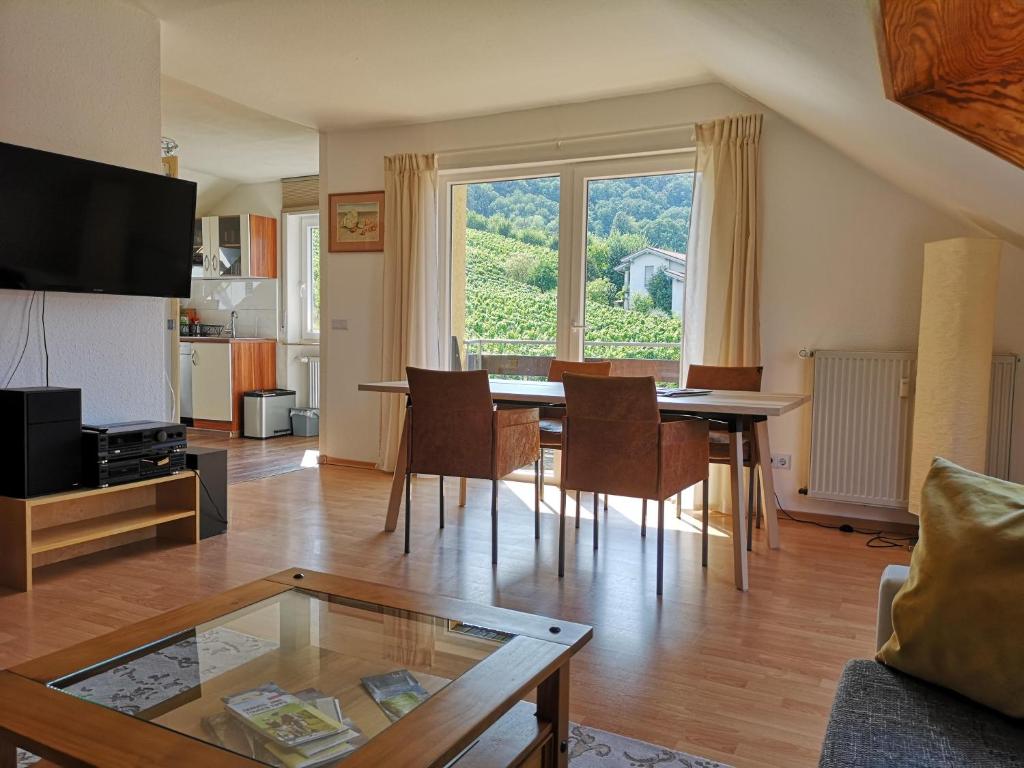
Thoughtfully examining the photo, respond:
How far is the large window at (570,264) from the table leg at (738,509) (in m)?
1.61

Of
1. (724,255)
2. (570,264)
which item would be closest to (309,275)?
(570,264)

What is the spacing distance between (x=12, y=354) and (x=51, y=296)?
12.1 inches

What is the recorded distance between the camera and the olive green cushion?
4.17ft

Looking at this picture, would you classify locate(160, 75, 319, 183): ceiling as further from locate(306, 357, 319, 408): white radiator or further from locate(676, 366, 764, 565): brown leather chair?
locate(676, 366, 764, 565): brown leather chair

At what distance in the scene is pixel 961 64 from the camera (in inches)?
64.0

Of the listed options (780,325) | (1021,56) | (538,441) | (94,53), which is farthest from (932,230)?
(94,53)

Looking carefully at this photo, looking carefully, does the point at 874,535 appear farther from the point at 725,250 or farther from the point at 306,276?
the point at 306,276

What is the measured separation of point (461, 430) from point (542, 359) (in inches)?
73.6

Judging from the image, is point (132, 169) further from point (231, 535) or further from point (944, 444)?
point (944, 444)

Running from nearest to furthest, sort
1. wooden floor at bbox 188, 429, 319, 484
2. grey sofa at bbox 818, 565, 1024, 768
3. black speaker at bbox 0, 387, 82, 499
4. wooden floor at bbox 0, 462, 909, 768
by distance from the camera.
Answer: grey sofa at bbox 818, 565, 1024, 768 → wooden floor at bbox 0, 462, 909, 768 → black speaker at bbox 0, 387, 82, 499 → wooden floor at bbox 188, 429, 319, 484

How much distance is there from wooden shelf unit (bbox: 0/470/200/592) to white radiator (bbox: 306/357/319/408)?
3864mm

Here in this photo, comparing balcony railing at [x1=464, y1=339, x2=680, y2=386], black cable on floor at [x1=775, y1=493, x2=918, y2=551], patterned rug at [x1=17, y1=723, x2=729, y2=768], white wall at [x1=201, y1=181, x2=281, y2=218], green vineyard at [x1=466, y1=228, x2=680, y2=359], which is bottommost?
patterned rug at [x1=17, y1=723, x2=729, y2=768]

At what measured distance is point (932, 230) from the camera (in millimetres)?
3996

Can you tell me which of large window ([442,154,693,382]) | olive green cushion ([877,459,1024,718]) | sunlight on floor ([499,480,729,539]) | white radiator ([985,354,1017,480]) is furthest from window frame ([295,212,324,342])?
olive green cushion ([877,459,1024,718])
